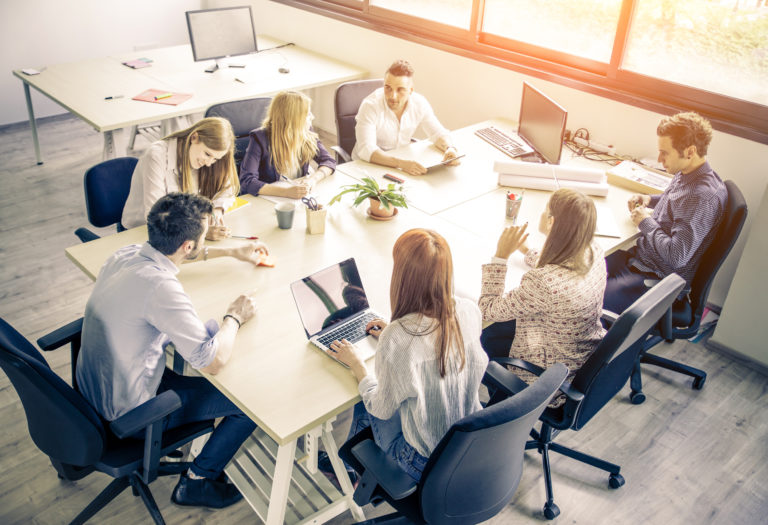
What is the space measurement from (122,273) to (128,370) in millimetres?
311

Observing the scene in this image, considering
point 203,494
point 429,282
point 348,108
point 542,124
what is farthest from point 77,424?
point 542,124

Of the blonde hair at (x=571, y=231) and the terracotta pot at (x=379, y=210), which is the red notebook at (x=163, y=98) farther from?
the blonde hair at (x=571, y=231)

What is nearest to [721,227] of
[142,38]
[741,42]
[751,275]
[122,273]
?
[751,275]

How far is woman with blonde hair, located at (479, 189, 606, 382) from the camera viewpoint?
2.17 m

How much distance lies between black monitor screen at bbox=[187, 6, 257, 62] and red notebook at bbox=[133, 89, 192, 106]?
53cm

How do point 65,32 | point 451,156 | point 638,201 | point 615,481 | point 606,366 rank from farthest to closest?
1. point 65,32
2. point 451,156
3. point 638,201
4. point 615,481
5. point 606,366

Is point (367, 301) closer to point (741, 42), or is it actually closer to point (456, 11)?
point (741, 42)

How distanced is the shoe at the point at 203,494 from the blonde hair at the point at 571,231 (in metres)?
1.49

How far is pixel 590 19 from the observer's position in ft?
12.9

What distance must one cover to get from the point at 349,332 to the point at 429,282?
0.52m

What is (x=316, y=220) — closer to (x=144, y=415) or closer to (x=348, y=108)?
(x=144, y=415)

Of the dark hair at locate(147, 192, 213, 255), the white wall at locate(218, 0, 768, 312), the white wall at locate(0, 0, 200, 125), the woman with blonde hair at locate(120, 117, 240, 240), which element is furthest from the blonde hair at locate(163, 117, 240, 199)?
the white wall at locate(0, 0, 200, 125)

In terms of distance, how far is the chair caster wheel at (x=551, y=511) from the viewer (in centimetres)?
242

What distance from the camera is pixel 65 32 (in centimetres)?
573
